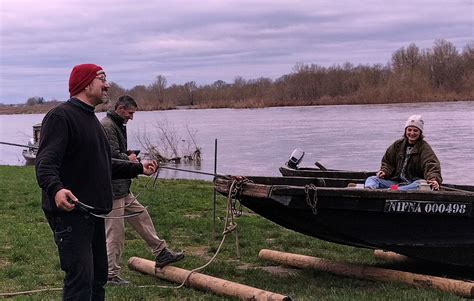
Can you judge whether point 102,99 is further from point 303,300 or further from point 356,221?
point 356,221

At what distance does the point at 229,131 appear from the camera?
4609cm

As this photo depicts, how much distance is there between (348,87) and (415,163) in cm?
7337

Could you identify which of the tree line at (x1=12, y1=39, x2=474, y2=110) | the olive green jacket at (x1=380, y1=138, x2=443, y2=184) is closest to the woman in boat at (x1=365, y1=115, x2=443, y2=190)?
the olive green jacket at (x1=380, y1=138, x2=443, y2=184)

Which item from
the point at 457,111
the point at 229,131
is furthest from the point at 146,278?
the point at 457,111

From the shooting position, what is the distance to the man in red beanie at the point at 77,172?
14.6 ft

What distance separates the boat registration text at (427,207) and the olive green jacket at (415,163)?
0.50 m

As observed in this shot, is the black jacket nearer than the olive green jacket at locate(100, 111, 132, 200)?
Yes

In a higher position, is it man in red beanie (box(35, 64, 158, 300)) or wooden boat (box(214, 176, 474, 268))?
man in red beanie (box(35, 64, 158, 300))

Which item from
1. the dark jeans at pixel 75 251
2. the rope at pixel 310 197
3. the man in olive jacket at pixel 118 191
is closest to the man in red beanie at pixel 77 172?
the dark jeans at pixel 75 251

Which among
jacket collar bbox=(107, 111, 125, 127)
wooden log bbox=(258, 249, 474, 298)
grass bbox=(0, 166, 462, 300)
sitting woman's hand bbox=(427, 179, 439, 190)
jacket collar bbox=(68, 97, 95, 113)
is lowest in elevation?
grass bbox=(0, 166, 462, 300)

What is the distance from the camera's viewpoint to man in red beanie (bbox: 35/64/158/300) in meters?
4.44

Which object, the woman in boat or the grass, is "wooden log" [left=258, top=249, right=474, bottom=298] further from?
the woman in boat

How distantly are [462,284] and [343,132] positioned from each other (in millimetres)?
33627

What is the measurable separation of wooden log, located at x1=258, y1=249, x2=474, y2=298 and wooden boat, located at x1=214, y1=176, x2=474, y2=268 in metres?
0.28
